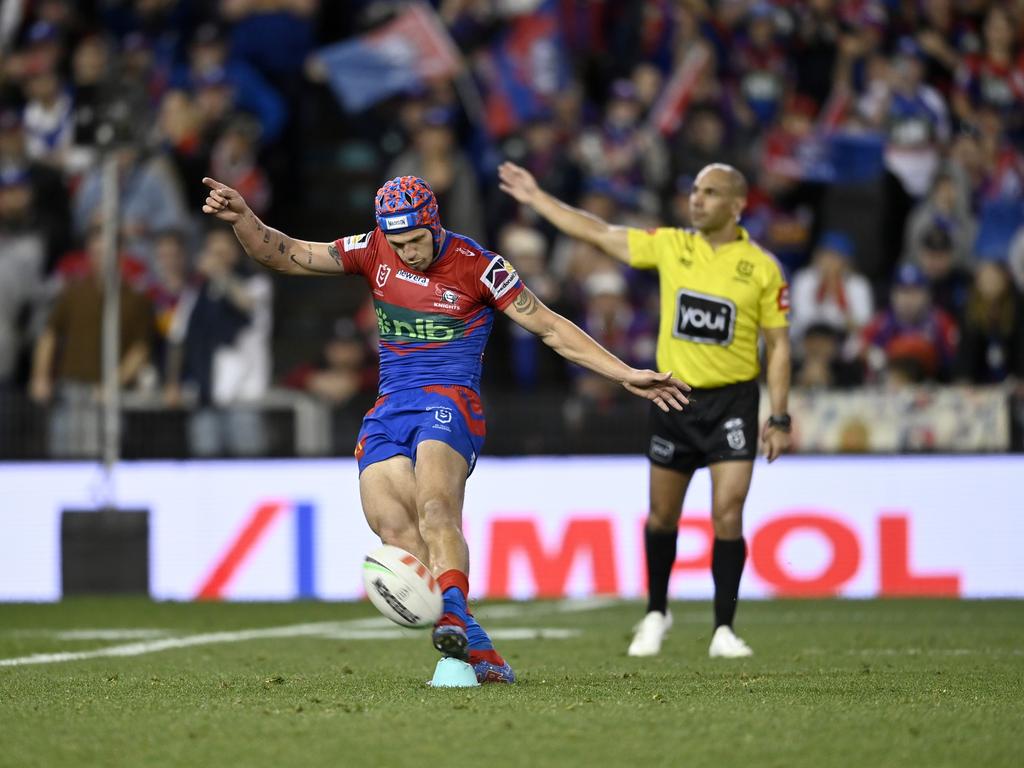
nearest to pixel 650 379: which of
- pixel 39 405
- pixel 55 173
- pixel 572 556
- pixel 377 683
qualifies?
pixel 377 683

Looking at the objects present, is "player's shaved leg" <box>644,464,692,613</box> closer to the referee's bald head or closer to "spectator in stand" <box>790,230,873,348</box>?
the referee's bald head

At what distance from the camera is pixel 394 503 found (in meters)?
8.12

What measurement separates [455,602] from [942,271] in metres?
10.6

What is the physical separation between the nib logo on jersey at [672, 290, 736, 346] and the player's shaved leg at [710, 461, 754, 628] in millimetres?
696

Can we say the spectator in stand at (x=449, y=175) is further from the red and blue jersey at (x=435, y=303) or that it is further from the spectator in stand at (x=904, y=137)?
the red and blue jersey at (x=435, y=303)

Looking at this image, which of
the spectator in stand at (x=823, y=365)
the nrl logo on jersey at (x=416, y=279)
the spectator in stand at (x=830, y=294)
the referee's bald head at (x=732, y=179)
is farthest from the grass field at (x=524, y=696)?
the spectator in stand at (x=830, y=294)

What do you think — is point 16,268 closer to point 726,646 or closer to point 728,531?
point 728,531

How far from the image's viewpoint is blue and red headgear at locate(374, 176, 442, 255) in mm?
8031

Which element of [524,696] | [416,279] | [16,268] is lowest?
[524,696]

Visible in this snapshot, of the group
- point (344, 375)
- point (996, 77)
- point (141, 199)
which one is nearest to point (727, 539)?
point (344, 375)

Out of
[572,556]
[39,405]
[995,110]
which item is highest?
[995,110]

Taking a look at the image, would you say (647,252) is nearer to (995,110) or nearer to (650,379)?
(650,379)

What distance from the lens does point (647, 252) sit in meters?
10.5

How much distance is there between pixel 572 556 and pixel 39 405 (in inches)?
178
